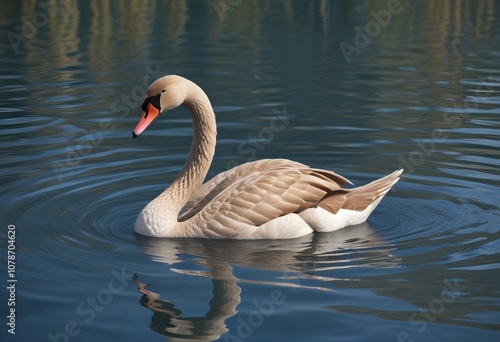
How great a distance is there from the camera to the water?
301 inches

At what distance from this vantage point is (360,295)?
793 centimetres

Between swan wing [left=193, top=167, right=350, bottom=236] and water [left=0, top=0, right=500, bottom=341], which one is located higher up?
swan wing [left=193, top=167, right=350, bottom=236]

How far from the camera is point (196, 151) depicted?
9.97 metres

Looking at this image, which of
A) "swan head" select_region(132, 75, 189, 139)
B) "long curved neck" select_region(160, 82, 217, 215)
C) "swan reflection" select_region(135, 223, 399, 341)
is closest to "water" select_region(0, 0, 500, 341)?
"swan reflection" select_region(135, 223, 399, 341)


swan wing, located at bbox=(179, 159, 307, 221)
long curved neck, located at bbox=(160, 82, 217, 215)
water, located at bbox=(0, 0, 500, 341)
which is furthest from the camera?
swan wing, located at bbox=(179, 159, 307, 221)

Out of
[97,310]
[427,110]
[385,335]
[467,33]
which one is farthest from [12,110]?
[467,33]

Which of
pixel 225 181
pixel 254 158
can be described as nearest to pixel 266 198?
pixel 225 181

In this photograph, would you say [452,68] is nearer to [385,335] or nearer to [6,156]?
[6,156]

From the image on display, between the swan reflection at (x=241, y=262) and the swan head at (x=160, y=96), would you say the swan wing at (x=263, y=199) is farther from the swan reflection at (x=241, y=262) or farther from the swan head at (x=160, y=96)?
the swan head at (x=160, y=96)

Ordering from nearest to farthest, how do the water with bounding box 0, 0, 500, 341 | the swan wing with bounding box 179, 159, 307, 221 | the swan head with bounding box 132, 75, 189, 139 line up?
the water with bounding box 0, 0, 500, 341 < the swan head with bounding box 132, 75, 189, 139 < the swan wing with bounding box 179, 159, 307, 221

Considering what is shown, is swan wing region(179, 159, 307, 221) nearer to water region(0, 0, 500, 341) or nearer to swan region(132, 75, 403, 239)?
swan region(132, 75, 403, 239)

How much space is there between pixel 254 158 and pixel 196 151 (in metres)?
3.00

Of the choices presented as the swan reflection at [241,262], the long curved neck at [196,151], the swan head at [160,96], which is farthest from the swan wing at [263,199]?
the swan head at [160,96]

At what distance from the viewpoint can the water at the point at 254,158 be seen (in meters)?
7.64
